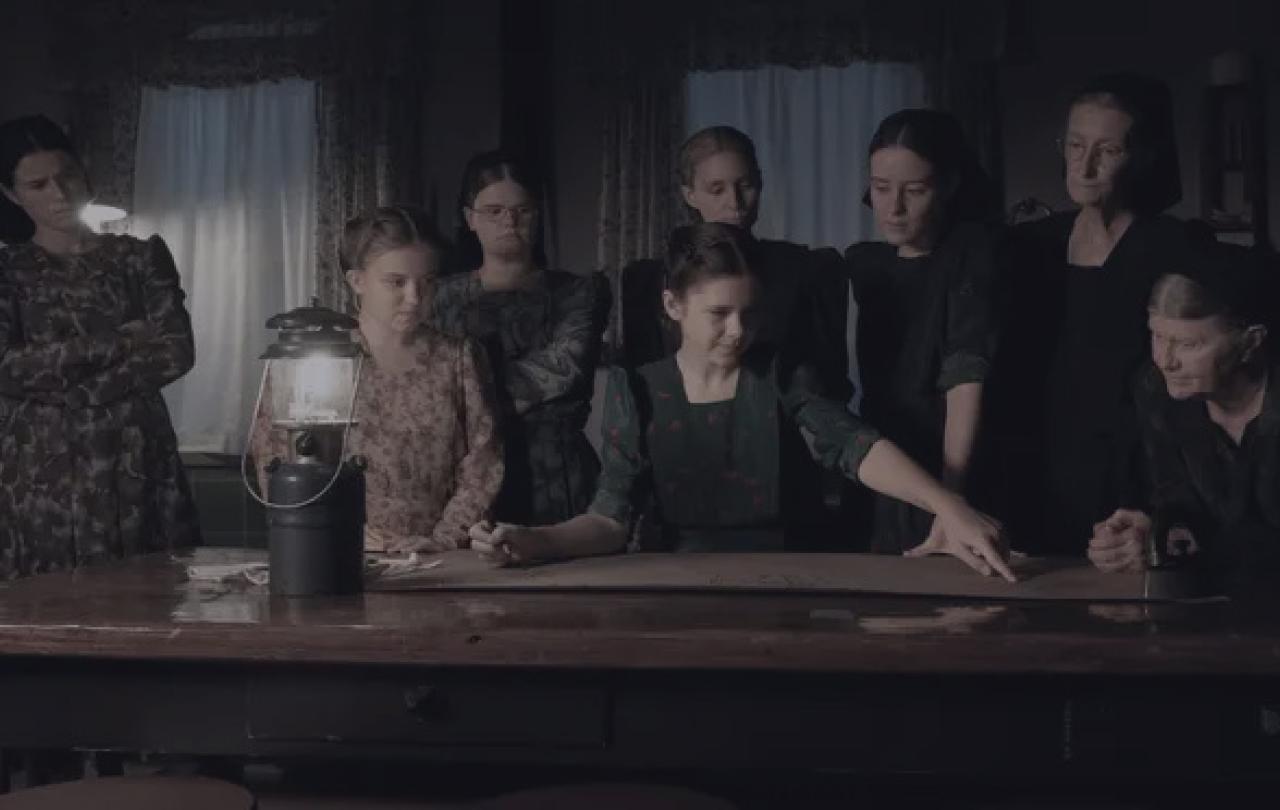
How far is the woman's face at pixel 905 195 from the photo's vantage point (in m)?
3.37

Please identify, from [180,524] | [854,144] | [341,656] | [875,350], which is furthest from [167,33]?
[341,656]

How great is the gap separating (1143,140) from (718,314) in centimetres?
118

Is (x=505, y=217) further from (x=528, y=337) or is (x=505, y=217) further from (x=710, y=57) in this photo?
(x=710, y=57)

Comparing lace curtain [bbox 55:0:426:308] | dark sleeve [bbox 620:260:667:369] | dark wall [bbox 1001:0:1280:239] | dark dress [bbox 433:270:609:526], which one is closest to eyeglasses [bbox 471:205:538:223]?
dark dress [bbox 433:270:609:526]

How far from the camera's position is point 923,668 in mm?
1844

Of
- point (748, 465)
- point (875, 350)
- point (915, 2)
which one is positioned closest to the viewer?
point (748, 465)

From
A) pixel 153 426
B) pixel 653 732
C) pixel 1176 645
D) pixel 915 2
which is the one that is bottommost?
pixel 653 732

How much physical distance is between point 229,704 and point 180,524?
6.48 ft

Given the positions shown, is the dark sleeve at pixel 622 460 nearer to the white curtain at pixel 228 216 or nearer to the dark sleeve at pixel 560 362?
the dark sleeve at pixel 560 362

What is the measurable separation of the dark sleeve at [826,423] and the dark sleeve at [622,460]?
310 millimetres

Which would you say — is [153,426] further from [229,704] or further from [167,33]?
[167,33]

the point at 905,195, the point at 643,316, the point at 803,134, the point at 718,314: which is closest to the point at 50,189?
the point at 643,316

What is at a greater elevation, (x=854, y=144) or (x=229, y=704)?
(x=854, y=144)

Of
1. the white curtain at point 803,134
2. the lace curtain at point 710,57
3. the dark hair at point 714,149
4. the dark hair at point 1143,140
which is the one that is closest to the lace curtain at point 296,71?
the lace curtain at point 710,57
